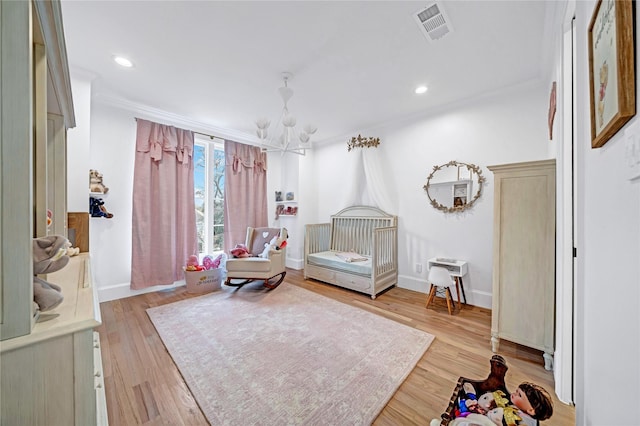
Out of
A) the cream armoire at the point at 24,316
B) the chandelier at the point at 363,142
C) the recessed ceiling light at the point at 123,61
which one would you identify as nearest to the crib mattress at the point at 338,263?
the chandelier at the point at 363,142

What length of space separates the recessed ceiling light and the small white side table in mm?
3806

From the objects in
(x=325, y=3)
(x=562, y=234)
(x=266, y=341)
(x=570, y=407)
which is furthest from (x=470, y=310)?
(x=325, y=3)

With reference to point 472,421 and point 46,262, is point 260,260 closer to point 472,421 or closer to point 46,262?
point 46,262

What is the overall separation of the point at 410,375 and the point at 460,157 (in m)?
2.52

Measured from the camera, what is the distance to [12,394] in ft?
1.71

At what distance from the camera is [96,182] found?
2795mm

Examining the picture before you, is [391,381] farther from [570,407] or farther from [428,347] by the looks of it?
[570,407]

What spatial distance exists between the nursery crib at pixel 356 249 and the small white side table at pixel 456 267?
629 millimetres

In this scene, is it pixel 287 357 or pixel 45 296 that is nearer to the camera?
pixel 45 296

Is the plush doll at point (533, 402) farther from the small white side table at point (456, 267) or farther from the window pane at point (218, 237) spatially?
the window pane at point (218, 237)

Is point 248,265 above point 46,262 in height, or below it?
below

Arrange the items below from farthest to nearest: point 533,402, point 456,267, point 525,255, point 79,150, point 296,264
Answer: point 296,264
point 456,267
point 79,150
point 525,255
point 533,402

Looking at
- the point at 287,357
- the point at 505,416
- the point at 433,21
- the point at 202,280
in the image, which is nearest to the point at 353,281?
the point at 287,357

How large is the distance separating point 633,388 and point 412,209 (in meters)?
2.92
